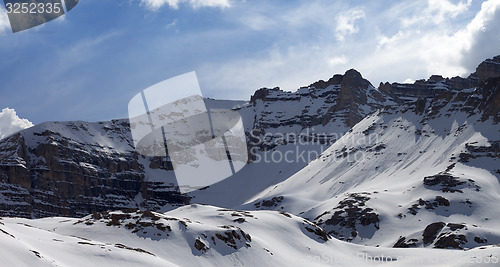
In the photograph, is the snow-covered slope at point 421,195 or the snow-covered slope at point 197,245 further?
the snow-covered slope at point 421,195

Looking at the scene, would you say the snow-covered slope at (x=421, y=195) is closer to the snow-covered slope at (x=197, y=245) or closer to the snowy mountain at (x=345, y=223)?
the snowy mountain at (x=345, y=223)

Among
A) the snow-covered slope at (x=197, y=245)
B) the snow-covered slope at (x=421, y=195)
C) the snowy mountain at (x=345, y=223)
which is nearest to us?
the snow-covered slope at (x=197, y=245)

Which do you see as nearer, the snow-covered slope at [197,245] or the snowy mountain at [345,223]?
the snow-covered slope at [197,245]

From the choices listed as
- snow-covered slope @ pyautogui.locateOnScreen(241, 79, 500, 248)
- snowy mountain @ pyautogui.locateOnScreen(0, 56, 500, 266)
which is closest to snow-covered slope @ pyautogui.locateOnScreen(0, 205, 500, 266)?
snowy mountain @ pyautogui.locateOnScreen(0, 56, 500, 266)

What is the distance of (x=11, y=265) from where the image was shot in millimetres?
37594

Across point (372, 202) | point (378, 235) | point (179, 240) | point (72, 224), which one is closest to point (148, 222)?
point (179, 240)

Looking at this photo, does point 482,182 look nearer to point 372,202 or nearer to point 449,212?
point 449,212

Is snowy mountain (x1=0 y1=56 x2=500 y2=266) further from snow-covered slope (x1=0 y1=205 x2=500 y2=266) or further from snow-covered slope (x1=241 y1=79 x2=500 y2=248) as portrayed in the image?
snow-covered slope (x1=241 y1=79 x2=500 y2=248)

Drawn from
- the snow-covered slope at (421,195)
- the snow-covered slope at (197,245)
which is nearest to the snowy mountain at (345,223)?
the snow-covered slope at (197,245)

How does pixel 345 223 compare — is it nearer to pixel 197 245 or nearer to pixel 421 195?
pixel 421 195

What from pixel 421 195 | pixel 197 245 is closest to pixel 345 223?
pixel 421 195

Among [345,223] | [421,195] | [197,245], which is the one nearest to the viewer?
[197,245]

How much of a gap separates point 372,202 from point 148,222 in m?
96.4

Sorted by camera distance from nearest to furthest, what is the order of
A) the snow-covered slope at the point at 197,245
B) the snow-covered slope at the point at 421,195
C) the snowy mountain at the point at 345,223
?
1. the snow-covered slope at the point at 197,245
2. the snowy mountain at the point at 345,223
3. the snow-covered slope at the point at 421,195
